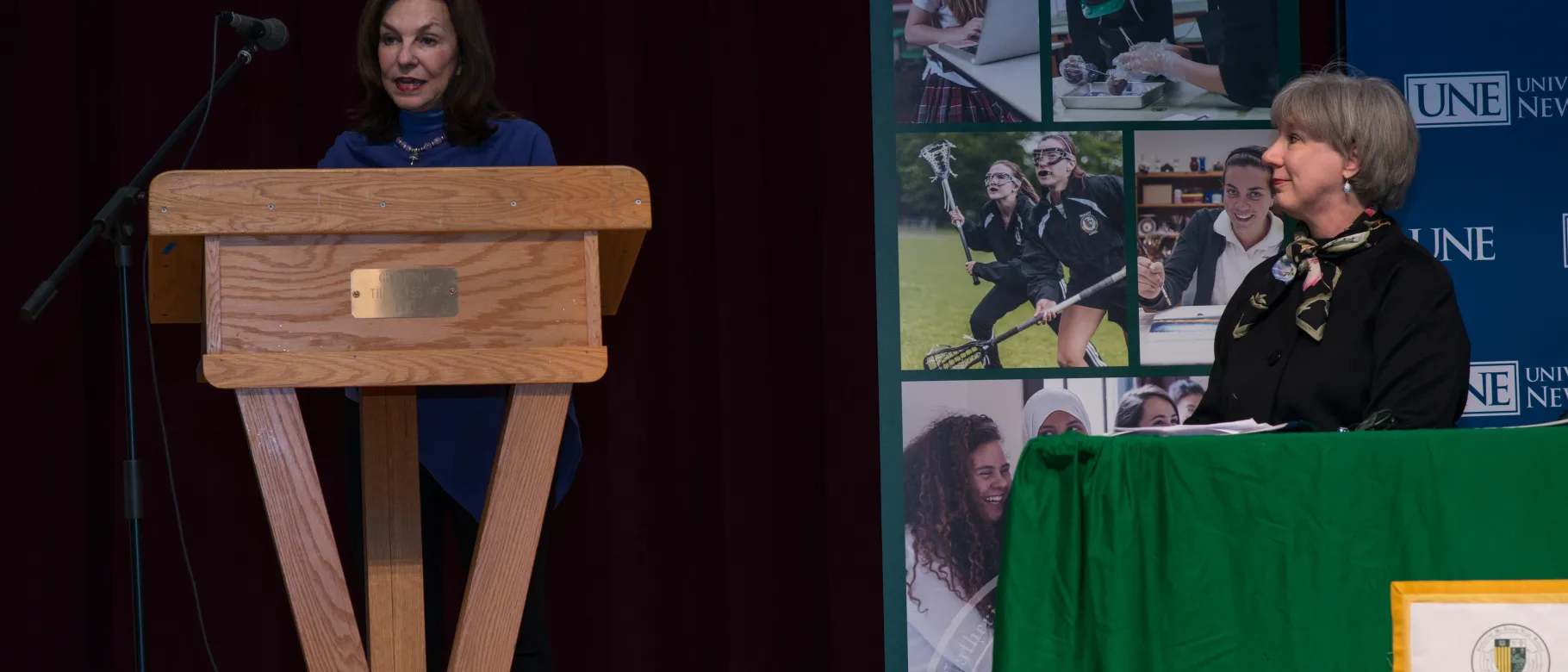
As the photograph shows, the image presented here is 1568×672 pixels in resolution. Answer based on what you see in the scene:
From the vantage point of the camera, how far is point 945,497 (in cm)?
313

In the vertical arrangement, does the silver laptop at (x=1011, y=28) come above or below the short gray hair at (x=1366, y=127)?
above

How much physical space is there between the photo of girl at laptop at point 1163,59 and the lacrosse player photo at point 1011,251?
0.10 m

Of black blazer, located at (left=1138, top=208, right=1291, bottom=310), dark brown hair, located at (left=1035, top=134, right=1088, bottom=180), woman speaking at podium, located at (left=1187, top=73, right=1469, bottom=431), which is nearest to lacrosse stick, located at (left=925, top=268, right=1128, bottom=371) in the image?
black blazer, located at (left=1138, top=208, right=1291, bottom=310)

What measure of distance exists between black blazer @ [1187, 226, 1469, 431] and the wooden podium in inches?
42.1

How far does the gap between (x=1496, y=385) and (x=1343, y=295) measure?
1300 millimetres

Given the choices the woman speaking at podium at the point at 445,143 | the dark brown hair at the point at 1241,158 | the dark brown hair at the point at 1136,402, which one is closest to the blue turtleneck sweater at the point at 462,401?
the woman speaking at podium at the point at 445,143

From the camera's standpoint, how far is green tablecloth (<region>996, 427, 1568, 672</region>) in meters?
1.38

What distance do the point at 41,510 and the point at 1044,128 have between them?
7.83 feet

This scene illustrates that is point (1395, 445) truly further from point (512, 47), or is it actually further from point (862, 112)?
point (512, 47)

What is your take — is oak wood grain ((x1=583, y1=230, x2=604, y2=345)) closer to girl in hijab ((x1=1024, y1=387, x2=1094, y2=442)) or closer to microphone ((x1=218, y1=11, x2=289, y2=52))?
microphone ((x1=218, y1=11, x2=289, y2=52))

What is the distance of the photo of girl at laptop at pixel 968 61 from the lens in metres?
3.14

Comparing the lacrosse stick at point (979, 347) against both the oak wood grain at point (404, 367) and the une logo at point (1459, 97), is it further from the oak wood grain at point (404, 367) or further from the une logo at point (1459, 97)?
the oak wood grain at point (404, 367)

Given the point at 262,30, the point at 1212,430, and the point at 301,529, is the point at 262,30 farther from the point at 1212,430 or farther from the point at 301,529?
the point at 1212,430

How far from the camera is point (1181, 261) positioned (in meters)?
3.19
